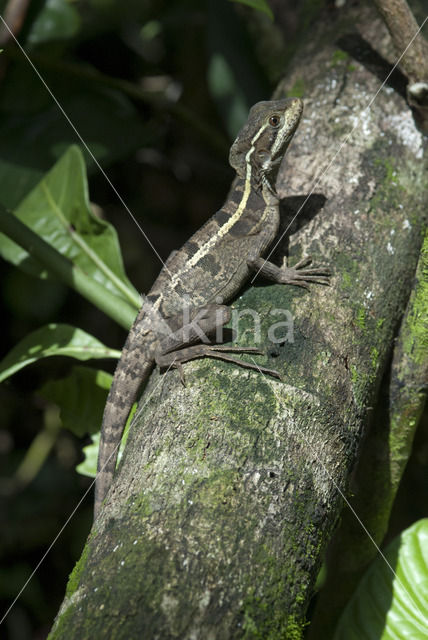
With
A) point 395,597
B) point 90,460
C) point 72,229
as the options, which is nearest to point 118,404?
point 90,460

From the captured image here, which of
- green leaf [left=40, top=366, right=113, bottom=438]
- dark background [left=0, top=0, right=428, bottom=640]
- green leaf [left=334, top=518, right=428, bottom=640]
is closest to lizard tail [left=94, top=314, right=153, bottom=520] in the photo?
green leaf [left=40, top=366, right=113, bottom=438]

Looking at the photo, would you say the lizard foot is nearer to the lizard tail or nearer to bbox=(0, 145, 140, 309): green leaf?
the lizard tail

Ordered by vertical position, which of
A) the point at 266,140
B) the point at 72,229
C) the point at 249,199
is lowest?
the point at 249,199

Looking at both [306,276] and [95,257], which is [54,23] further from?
[306,276]

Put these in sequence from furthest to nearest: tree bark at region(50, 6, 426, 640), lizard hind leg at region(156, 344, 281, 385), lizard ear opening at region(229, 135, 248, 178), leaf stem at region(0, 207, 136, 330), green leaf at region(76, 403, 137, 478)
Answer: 1. lizard ear opening at region(229, 135, 248, 178)
2. leaf stem at region(0, 207, 136, 330)
3. green leaf at region(76, 403, 137, 478)
4. lizard hind leg at region(156, 344, 281, 385)
5. tree bark at region(50, 6, 426, 640)

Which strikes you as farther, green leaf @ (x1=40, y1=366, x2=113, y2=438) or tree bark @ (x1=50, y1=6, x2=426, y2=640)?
green leaf @ (x1=40, y1=366, x2=113, y2=438)

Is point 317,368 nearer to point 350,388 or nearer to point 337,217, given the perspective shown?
point 350,388
